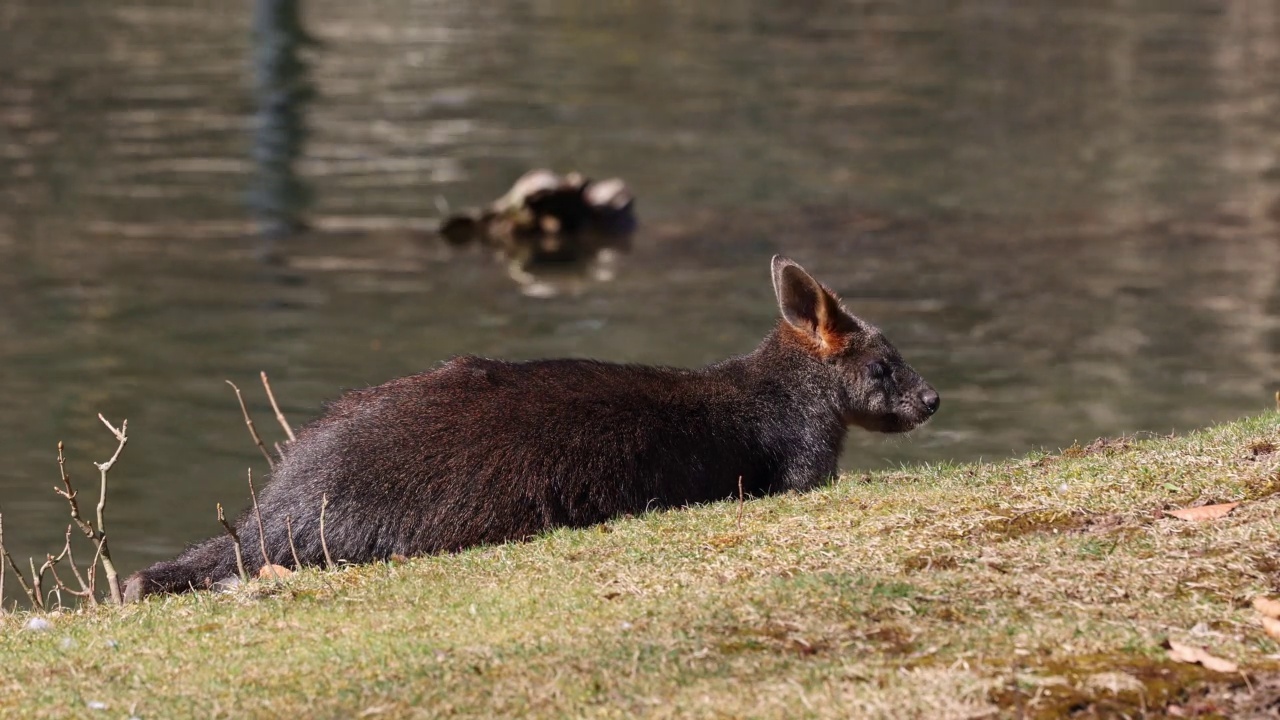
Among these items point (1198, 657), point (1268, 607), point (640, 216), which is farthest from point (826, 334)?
point (640, 216)

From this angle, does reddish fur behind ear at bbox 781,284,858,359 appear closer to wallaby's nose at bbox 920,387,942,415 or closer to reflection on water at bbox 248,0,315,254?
wallaby's nose at bbox 920,387,942,415

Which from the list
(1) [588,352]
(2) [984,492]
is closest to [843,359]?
(2) [984,492]

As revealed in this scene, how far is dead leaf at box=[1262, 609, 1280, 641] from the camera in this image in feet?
17.1

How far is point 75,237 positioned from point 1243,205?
15.0 m

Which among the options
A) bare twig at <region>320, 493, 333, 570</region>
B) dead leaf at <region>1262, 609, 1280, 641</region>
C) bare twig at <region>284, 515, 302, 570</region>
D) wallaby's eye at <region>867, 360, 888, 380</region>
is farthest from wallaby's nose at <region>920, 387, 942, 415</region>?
dead leaf at <region>1262, 609, 1280, 641</region>

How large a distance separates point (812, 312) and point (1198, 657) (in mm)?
4303

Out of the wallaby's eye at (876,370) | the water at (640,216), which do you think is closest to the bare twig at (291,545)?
the wallaby's eye at (876,370)

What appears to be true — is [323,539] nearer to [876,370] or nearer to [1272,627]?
[876,370]

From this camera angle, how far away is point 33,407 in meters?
15.0

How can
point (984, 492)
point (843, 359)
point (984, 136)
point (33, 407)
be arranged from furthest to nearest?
point (984, 136) → point (33, 407) → point (843, 359) → point (984, 492)

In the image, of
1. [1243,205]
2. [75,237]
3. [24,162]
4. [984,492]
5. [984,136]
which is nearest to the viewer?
[984,492]

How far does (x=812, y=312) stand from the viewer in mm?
9156

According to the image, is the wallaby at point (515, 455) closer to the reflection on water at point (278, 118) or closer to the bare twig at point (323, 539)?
the bare twig at point (323, 539)

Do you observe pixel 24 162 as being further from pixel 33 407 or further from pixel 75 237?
pixel 33 407
